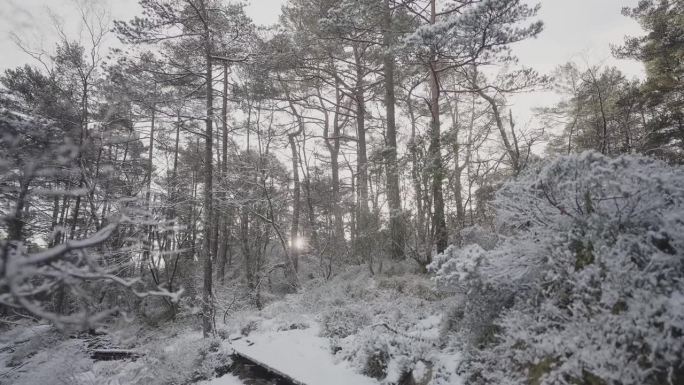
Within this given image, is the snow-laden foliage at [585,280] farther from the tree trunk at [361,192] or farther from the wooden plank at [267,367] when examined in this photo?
the tree trunk at [361,192]

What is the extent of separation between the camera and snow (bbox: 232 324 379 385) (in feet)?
14.2

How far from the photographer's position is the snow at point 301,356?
4320mm

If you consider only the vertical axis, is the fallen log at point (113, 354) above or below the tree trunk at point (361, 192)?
below

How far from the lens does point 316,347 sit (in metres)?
5.52

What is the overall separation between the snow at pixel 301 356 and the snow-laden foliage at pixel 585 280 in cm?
182

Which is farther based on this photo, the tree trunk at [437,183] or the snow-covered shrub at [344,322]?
the tree trunk at [437,183]

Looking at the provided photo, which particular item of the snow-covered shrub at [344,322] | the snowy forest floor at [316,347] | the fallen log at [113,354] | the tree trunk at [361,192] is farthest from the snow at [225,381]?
the tree trunk at [361,192]

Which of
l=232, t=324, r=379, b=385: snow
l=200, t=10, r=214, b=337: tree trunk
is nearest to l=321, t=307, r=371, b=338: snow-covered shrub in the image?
l=232, t=324, r=379, b=385: snow

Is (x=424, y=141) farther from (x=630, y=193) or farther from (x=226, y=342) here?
(x=226, y=342)

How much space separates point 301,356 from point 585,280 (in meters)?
4.22

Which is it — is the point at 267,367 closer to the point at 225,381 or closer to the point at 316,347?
the point at 316,347

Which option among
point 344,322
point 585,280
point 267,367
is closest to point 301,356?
point 267,367

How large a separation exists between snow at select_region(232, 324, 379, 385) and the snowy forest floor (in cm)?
1

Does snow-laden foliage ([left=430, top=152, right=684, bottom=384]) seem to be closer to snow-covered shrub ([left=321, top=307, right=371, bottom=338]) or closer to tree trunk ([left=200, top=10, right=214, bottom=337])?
snow-covered shrub ([left=321, top=307, right=371, bottom=338])
